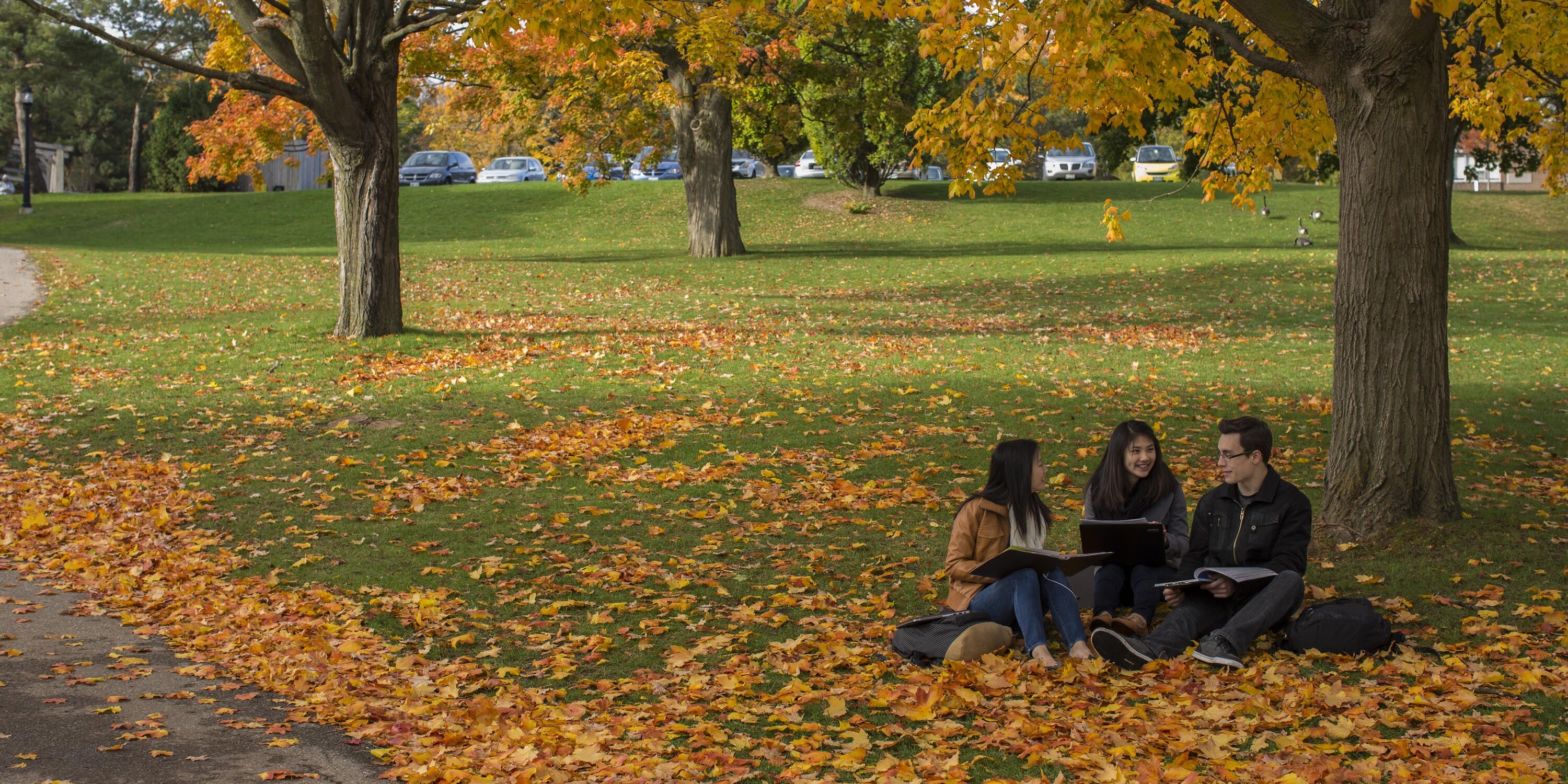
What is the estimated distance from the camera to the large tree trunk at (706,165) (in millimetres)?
25359

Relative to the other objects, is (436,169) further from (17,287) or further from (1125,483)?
(1125,483)

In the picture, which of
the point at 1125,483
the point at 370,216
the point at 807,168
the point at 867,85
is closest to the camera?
the point at 1125,483

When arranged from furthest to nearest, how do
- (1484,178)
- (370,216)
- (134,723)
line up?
(1484,178) → (370,216) → (134,723)

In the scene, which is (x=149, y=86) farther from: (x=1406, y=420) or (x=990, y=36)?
(x=1406, y=420)

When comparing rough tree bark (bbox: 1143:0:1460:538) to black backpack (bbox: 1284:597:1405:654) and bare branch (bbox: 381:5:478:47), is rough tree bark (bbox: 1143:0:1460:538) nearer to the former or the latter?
black backpack (bbox: 1284:597:1405:654)

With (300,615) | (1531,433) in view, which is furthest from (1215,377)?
(300,615)

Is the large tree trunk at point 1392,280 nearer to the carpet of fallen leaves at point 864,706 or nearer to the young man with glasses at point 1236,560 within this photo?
the carpet of fallen leaves at point 864,706

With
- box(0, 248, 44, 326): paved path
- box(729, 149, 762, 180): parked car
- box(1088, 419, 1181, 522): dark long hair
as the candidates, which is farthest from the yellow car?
box(1088, 419, 1181, 522): dark long hair

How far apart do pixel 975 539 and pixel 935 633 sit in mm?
553

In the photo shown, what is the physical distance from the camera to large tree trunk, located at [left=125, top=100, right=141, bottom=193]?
51.8m

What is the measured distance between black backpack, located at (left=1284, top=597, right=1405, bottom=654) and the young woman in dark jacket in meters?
0.73

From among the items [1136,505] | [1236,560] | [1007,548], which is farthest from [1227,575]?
[1007,548]

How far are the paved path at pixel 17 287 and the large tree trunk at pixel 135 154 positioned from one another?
26.4m

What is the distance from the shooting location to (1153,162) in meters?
43.8
